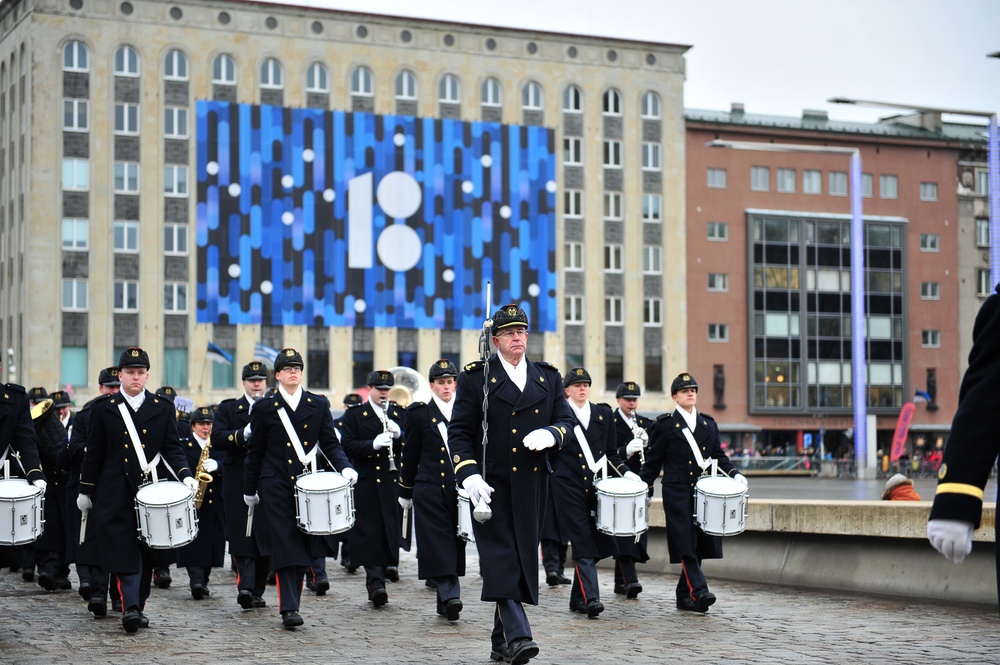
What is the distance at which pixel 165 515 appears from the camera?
12586 mm

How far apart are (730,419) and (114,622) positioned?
238 ft

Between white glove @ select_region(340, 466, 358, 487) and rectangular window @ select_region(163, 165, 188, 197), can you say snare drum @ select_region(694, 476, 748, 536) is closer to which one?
white glove @ select_region(340, 466, 358, 487)

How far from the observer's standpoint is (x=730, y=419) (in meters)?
84.1

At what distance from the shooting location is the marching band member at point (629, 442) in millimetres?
15453

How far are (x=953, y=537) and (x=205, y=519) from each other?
12.4 meters

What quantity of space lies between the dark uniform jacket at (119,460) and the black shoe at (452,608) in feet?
7.90

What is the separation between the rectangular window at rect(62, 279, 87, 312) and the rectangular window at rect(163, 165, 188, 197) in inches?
218

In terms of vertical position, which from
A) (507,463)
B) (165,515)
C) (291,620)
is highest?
(507,463)

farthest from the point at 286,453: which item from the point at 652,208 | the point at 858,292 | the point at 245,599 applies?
the point at 652,208

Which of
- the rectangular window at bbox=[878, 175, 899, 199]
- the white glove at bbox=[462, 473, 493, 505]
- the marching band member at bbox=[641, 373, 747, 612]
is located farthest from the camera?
the rectangular window at bbox=[878, 175, 899, 199]

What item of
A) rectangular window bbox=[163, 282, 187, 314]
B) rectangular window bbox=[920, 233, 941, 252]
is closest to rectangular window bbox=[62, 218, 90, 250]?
rectangular window bbox=[163, 282, 187, 314]

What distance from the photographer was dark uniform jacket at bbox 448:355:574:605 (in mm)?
10328

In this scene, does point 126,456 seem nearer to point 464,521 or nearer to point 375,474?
point 464,521

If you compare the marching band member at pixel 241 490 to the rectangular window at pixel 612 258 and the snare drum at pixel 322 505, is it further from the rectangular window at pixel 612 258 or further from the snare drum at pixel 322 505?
the rectangular window at pixel 612 258
